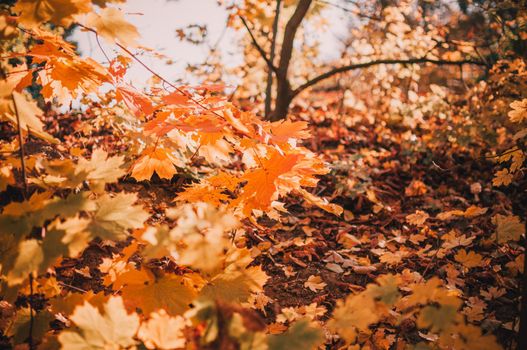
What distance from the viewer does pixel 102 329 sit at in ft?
3.27

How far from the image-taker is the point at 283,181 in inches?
56.6

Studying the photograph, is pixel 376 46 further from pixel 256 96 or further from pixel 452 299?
pixel 452 299

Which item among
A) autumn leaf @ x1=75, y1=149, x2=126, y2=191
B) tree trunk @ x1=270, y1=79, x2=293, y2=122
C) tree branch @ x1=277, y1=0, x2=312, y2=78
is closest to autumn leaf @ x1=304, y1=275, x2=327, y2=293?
autumn leaf @ x1=75, y1=149, x2=126, y2=191

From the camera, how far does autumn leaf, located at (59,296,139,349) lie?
3.19 ft

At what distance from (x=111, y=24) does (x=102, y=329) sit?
1036mm

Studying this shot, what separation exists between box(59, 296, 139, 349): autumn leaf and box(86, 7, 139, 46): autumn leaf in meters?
0.92

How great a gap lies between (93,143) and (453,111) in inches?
240

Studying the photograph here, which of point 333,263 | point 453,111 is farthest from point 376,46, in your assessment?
point 333,263

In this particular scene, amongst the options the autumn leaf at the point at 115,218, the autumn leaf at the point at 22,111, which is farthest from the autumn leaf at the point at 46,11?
the autumn leaf at the point at 115,218

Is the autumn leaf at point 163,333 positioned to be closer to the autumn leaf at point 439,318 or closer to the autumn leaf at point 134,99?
the autumn leaf at point 439,318

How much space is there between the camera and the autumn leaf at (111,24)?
1223mm

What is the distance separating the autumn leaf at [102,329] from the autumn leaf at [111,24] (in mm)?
924

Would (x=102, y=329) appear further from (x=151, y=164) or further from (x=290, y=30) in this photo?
(x=290, y=30)

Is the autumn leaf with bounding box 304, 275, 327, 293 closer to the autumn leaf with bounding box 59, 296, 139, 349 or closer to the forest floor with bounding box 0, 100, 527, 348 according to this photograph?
the forest floor with bounding box 0, 100, 527, 348
